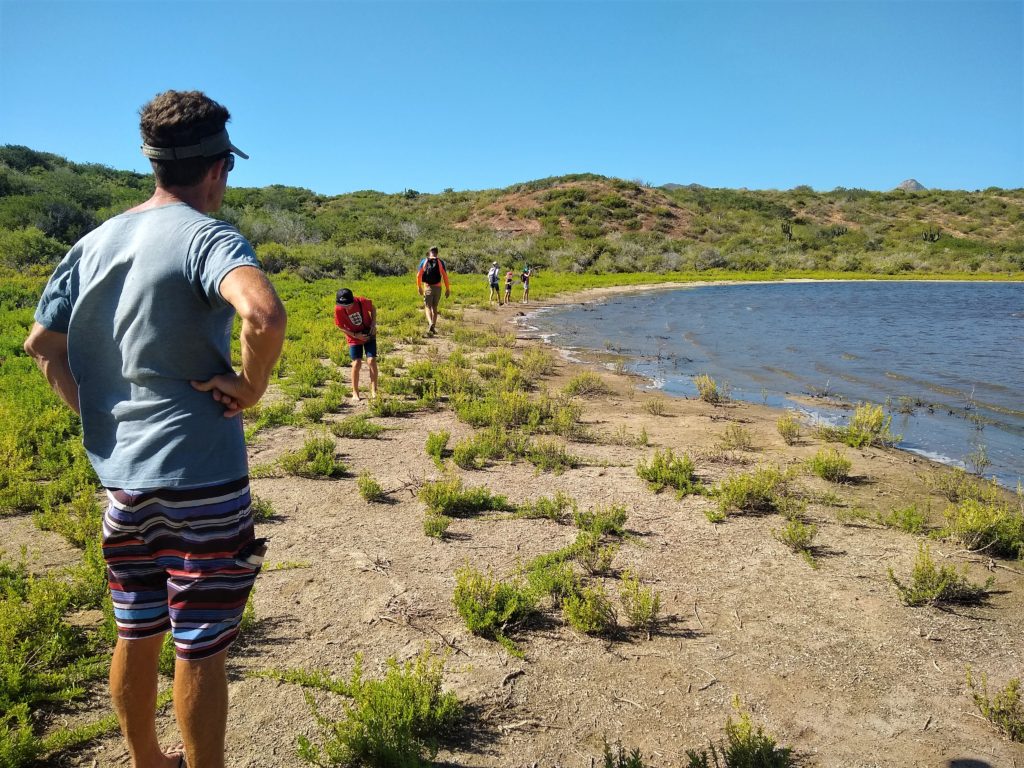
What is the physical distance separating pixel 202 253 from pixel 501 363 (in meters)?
10.7

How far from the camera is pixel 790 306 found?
94.8 ft

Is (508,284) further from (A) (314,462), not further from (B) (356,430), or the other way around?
(A) (314,462)

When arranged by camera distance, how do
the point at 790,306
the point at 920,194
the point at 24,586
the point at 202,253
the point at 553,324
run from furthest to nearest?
the point at 920,194 → the point at 790,306 → the point at 553,324 → the point at 24,586 → the point at 202,253

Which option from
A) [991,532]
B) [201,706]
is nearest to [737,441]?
[991,532]

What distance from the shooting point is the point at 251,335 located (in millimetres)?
1914

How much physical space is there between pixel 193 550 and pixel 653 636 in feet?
9.51

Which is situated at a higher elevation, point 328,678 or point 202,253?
point 202,253

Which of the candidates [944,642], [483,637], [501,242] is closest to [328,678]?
[483,637]

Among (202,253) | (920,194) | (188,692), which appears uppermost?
(920,194)

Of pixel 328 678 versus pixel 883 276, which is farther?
pixel 883 276

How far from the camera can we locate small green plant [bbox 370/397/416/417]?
905 cm

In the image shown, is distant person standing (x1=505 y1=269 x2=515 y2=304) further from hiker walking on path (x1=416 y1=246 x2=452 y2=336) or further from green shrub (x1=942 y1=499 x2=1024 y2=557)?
green shrub (x1=942 y1=499 x2=1024 y2=557)

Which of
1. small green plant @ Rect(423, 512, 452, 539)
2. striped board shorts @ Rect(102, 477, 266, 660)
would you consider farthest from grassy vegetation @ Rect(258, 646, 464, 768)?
small green plant @ Rect(423, 512, 452, 539)

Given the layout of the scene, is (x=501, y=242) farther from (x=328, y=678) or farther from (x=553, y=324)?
(x=328, y=678)
